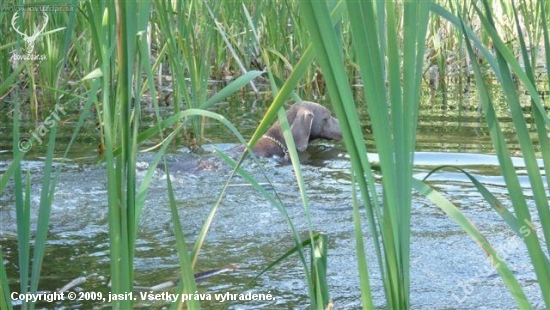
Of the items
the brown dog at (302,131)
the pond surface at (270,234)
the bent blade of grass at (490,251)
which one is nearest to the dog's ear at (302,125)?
the brown dog at (302,131)

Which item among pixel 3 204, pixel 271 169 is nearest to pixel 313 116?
pixel 271 169

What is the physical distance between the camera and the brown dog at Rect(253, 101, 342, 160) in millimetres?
7109

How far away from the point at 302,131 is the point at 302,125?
0.05 meters

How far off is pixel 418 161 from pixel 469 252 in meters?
2.22

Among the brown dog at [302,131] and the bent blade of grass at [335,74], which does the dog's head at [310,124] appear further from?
the bent blade of grass at [335,74]

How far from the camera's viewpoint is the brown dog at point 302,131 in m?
7.11

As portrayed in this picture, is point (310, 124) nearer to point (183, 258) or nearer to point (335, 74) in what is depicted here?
point (183, 258)

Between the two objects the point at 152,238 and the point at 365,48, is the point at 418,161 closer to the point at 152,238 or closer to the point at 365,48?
the point at 152,238

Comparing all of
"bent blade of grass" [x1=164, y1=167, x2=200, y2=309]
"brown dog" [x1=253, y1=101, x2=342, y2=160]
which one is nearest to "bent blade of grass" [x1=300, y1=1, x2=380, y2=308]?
"bent blade of grass" [x1=164, y1=167, x2=200, y2=309]

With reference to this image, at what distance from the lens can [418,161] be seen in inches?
232

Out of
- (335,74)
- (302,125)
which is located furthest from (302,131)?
(335,74)

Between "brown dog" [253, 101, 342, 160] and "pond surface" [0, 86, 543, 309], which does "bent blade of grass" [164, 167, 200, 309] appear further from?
"brown dog" [253, 101, 342, 160]

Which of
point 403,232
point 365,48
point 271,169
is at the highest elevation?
point 365,48

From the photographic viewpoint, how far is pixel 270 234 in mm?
4066
